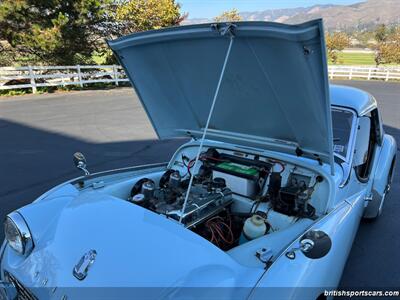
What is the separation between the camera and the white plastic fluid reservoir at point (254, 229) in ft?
7.61

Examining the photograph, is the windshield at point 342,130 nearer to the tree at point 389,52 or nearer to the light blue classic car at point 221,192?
the light blue classic car at point 221,192

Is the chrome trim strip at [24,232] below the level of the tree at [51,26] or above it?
below

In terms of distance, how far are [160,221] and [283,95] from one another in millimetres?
1194

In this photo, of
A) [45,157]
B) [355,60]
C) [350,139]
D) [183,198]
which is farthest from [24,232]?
[355,60]

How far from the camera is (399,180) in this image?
17.8 feet

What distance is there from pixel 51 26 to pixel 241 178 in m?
16.0

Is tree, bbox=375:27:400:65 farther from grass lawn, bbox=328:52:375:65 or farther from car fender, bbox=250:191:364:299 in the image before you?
car fender, bbox=250:191:364:299

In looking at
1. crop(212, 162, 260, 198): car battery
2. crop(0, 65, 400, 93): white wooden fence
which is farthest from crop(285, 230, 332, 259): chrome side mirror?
crop(0, 65, 400, 93): white wooden fence

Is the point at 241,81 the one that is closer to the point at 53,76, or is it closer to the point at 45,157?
the point at 45,157

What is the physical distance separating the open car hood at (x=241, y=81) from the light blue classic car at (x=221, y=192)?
10mm

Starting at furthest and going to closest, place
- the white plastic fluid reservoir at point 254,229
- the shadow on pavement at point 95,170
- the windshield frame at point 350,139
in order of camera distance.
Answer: the shadow on pavement at point 95,170 < the windshield frame at point 350,139 < the white plastic fluid reservoir at point 254,229

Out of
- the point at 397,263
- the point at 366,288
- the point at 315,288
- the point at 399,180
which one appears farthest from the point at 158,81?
the point at 399,180

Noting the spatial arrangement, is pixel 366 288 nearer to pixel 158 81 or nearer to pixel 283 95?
pixel 283 95

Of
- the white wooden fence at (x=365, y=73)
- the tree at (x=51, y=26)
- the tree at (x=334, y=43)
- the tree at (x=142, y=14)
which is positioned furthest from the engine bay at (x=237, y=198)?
the tree at (x=334, y=43)
